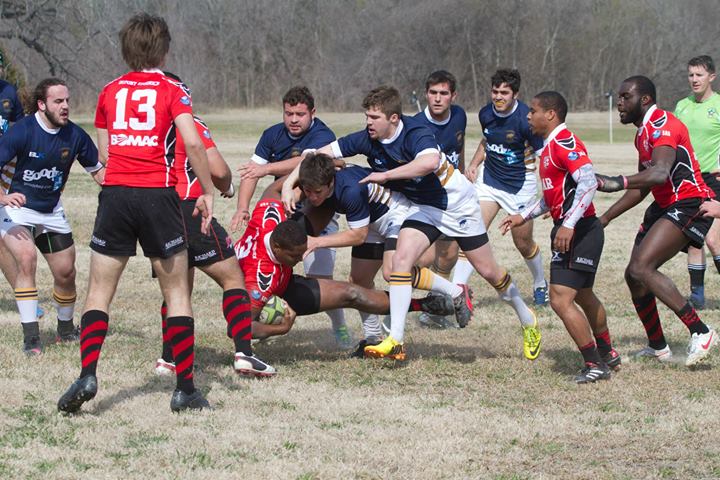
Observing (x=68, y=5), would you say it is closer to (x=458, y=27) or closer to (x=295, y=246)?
(x=458, y=27)

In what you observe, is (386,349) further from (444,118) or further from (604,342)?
(444,118)

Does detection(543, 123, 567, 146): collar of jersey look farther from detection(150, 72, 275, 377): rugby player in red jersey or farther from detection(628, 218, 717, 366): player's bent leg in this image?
detection(150, 72, 275, 377): rugby player in red jersey

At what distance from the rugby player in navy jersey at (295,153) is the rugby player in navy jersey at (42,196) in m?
1.14

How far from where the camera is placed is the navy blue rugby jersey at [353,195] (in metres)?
7.03

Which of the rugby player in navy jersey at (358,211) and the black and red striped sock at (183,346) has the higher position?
the rugby player in navy jersey at (358,211)

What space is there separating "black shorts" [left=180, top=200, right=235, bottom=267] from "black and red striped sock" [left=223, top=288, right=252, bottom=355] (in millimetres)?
254

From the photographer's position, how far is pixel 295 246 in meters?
6.83

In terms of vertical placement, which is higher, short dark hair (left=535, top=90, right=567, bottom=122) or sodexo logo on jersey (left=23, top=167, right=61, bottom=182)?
short dark hair (left=535, top=90, right=567, bottom=122)

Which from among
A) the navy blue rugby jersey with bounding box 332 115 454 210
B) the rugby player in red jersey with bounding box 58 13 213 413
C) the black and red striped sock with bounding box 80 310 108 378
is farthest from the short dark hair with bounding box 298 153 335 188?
the black and red striped sock with bounding box 80 310 108 378

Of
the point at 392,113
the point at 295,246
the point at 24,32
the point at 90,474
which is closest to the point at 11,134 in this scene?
the point at 295,246

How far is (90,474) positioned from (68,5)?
148 ft

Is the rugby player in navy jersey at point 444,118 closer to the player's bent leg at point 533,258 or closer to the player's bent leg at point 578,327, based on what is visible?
the player's bent leg at point 533,258

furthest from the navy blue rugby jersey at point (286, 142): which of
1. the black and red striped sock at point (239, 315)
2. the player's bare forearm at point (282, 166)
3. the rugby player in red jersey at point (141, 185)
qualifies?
the rugby player in red jersey at point (141, 185)

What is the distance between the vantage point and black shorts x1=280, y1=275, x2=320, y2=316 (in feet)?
23.2
